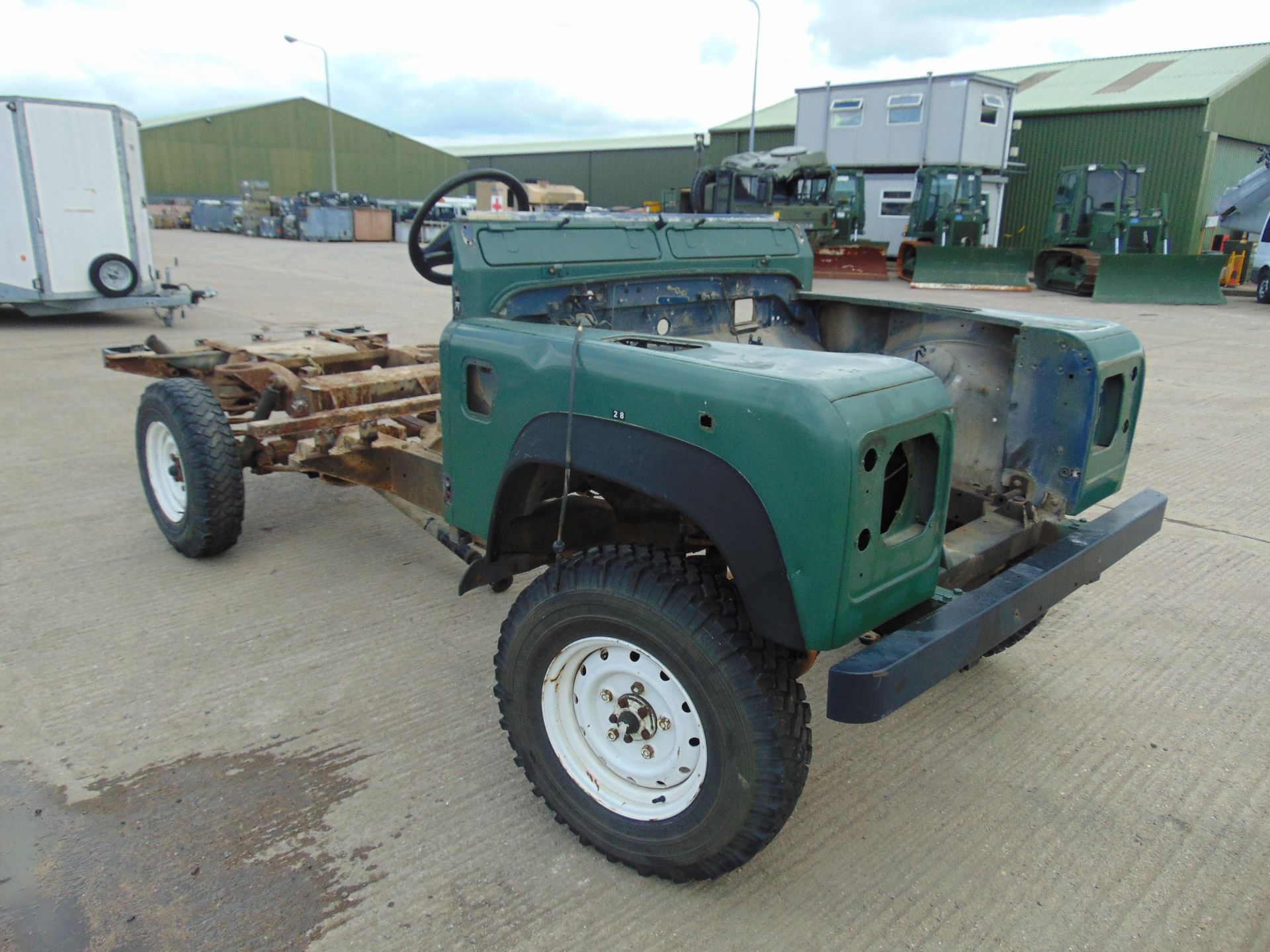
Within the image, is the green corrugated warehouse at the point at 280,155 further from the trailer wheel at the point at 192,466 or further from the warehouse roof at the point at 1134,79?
the trailer wheel at the point at 192,466

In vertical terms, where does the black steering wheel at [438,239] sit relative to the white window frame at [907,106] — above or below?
below

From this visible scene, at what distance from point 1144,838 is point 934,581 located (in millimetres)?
1101

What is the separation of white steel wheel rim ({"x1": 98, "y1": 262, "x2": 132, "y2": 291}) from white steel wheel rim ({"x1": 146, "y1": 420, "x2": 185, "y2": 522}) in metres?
8.25

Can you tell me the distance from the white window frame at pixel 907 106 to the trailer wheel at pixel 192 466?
24320 mm

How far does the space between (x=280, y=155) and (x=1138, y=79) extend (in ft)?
132

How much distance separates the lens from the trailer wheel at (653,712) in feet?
6.93

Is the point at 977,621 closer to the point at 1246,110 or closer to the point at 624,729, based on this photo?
the point at 624,729

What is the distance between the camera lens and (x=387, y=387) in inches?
179

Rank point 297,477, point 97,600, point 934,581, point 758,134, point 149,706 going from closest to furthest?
1. point 934,581
2. point 149,706
3. point 97,600
4. point 297,477
5. point 758,134

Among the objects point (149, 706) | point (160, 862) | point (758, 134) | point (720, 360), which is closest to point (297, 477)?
point (149, 706)

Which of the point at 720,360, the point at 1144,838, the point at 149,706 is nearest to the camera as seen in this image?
the point at 720,360

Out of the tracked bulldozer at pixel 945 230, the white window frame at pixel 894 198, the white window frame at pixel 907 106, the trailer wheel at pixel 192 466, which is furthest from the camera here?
the white window frame at pixel 894 198

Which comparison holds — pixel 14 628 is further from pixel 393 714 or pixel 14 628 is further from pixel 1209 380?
pixel 1209 380

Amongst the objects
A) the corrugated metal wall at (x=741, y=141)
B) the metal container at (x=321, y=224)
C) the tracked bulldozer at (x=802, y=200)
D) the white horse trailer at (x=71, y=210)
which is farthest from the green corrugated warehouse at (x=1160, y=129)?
the white horse trailer at (x=71, y=210)
